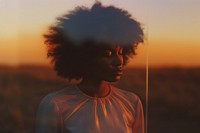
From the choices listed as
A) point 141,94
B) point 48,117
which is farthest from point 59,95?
point 141,94

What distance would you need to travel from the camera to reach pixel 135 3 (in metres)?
2.58

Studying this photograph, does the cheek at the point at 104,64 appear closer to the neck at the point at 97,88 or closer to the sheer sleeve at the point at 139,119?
the neck at the point at 97,88

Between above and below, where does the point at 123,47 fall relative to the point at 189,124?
above

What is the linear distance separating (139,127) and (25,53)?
61 centimetres

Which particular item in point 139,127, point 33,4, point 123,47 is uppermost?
point 33,4

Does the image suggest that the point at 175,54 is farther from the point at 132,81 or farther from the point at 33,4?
the point at 33,4

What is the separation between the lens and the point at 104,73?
2625 millimetres

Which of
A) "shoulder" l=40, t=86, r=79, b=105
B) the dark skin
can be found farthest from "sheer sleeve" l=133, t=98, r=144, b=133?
"shoulder" l=40, t=86, r=79, b=105

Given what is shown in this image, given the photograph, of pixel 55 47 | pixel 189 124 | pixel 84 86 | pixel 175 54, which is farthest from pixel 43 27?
pixel 189 124

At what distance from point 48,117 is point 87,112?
0.56 ft

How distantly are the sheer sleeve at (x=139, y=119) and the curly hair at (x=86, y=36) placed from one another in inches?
8.8

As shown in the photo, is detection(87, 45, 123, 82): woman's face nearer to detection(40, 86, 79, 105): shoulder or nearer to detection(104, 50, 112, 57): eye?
detection(104, 50, 112, 57): eye

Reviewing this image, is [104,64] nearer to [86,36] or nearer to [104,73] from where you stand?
[104,73]

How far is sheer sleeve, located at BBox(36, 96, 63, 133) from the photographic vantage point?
2.57m
